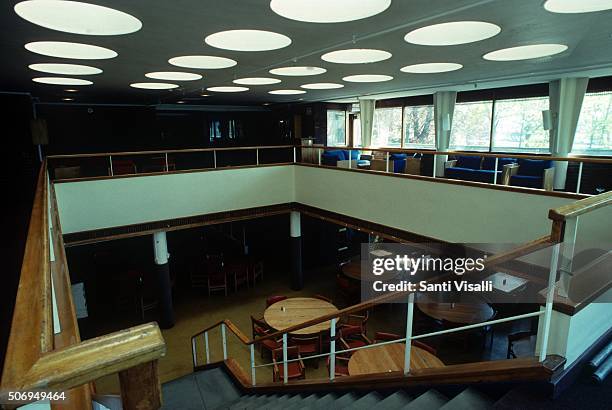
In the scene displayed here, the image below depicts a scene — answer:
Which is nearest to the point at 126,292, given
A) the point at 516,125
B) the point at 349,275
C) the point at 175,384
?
the point at 175,384

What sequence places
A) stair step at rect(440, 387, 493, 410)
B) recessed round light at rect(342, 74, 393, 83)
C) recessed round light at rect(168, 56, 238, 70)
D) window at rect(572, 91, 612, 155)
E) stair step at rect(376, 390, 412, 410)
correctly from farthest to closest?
window at rect(572, 91, 612, 155) → recessed round light at rect(342, 74, 393, 83) → recessed round light at rect(168, 56, 238, 70) → stair step at rect(376, 390, 412, 410) → stair step at rect(440, 387, 493, 410)

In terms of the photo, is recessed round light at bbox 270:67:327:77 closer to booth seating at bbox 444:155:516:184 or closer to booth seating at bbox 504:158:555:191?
booth seating at bbox 444:155:516:184

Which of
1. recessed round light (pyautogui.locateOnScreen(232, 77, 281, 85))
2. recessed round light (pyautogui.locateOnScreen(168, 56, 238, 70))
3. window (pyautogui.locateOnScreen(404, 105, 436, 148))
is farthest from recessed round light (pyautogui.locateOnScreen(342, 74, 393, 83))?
window (pyautogui.locateOnScreen(404, 105, 436, 148))

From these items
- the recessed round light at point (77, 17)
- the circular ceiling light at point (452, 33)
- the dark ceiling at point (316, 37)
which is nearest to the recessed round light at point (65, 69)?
the dark ceiling at point (316, 37)

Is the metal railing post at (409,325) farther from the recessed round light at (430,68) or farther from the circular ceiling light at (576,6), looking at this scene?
the recessed round light at (430,68)

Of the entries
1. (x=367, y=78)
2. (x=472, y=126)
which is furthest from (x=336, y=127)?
(x=367, y=78)

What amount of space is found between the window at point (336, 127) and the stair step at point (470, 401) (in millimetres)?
13516

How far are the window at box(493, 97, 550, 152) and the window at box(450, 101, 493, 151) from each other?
0.88ft

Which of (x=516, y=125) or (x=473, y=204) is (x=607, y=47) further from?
(x=516, y=125)

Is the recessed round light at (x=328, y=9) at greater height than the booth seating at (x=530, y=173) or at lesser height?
greater

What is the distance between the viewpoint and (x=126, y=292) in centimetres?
1005

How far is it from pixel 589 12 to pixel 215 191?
7342mm

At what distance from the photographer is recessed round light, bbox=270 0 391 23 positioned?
10.9 feet

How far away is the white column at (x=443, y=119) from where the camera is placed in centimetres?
1126
